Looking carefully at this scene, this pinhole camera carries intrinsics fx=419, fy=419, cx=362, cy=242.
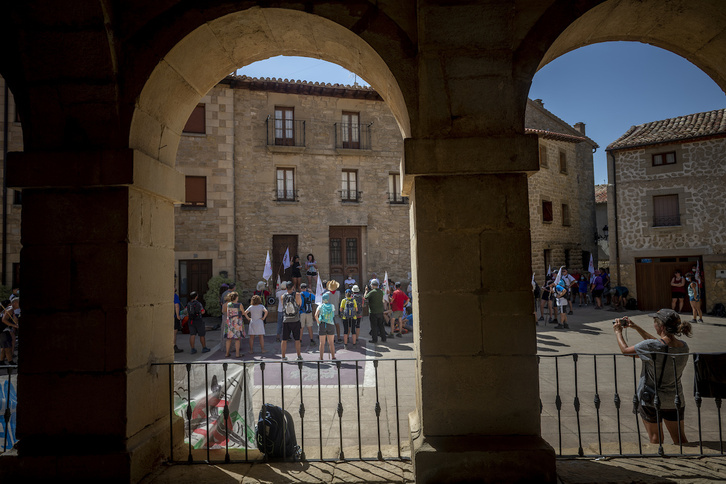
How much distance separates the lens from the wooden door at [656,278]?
17703 millimetres

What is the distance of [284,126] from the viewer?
60.0 feet

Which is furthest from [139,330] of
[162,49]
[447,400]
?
[447,400]

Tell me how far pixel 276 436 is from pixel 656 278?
775 inches

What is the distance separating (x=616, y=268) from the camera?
19.0m

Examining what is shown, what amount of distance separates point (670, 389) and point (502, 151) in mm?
2873

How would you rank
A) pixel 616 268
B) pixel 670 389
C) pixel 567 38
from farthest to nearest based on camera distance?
pixel 616 268, pixel 670 389, pixel 567 38

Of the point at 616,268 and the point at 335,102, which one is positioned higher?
the point at 335,102

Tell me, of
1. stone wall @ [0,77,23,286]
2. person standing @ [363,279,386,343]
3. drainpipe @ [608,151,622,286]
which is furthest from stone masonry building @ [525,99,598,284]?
stone wall @ [0,77,23,286]

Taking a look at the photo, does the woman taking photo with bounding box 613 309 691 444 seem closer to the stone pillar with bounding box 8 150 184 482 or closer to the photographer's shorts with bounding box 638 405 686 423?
the photographer's shorts with bounding box 638 405 686 423

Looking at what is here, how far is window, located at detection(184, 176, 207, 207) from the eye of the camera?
54.9 feet

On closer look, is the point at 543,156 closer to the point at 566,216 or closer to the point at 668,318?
the point at 566,216

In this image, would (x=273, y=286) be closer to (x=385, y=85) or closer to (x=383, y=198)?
(x=383, y=198)

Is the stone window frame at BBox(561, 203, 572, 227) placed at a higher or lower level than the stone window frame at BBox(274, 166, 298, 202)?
lower

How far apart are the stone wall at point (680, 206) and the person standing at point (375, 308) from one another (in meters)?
13.6
